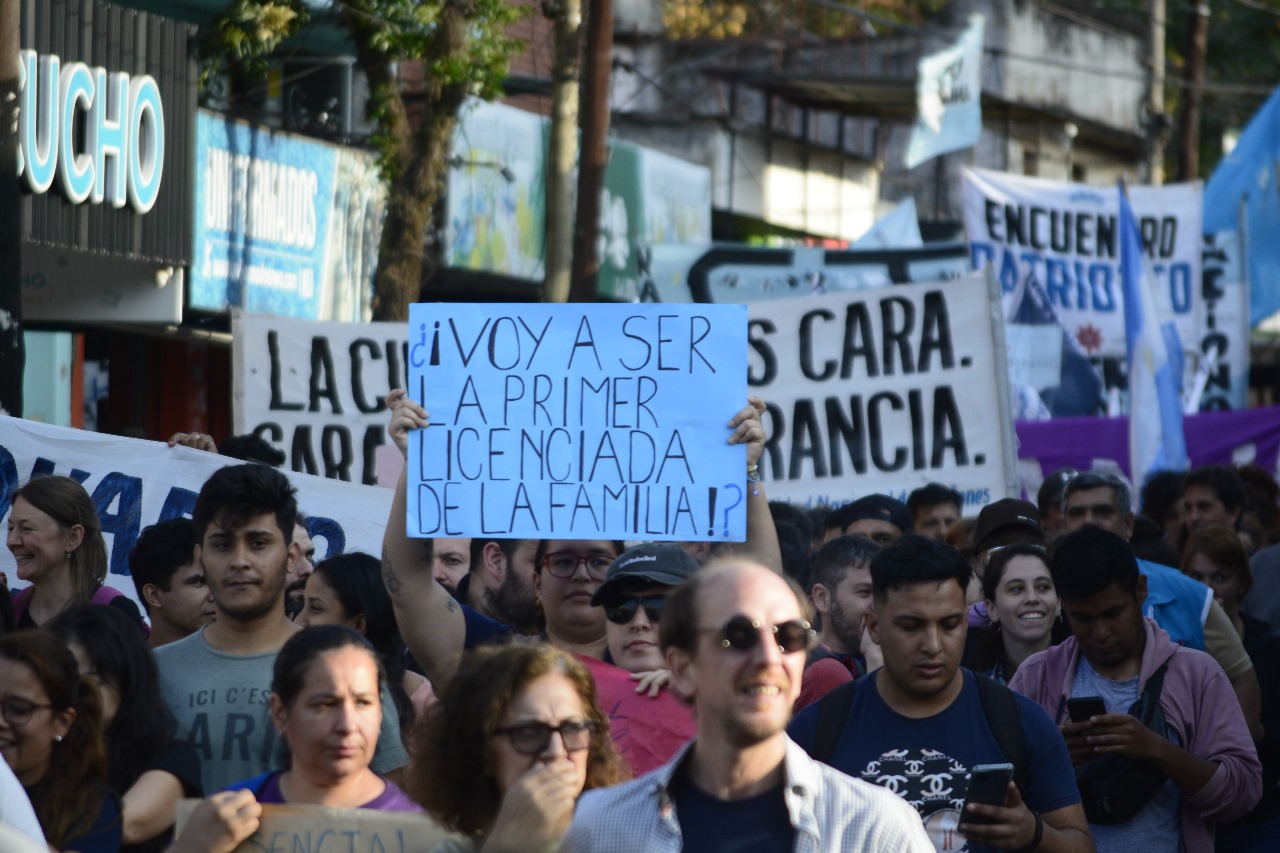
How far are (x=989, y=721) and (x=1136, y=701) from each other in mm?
1063

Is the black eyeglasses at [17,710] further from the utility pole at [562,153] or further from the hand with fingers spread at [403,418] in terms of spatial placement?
the utility pole at [562,153]

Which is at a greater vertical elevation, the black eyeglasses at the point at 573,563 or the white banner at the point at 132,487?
the white banner at the point at 132,487

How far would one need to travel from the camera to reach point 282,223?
16234 mm

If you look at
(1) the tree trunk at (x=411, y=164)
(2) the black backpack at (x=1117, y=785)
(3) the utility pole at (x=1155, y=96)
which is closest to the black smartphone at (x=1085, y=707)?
(2) the black backpack at (x=1117, y=785)

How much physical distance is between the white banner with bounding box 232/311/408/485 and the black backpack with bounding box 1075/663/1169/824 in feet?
16.7

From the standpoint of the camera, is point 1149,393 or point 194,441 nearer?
point 194,441

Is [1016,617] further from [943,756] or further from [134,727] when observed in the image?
[134,727]

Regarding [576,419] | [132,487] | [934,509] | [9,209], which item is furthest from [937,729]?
[9,209]

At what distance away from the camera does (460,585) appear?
7.41 meters

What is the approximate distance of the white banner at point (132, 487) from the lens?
831cm

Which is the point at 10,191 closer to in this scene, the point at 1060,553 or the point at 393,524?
the point at 393,524

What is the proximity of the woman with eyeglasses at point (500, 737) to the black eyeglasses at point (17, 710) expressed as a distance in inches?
42.8

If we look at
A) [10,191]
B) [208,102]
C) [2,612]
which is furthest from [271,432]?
[208,102]

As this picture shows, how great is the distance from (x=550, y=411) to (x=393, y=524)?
2.18 feet
